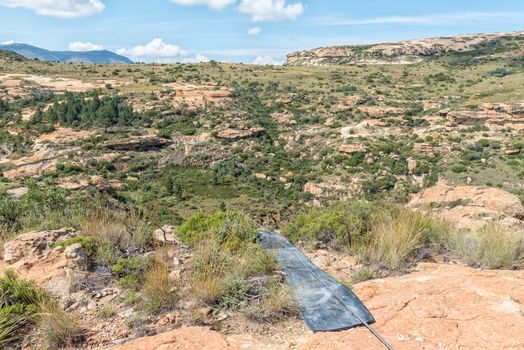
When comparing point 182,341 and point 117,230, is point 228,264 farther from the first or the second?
point 117,230

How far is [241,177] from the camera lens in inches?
1528

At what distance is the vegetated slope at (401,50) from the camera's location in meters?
110

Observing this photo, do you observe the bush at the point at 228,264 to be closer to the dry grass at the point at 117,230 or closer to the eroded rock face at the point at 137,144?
the dry grass at the point at 117,230

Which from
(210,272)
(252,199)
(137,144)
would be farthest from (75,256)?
(137,144)

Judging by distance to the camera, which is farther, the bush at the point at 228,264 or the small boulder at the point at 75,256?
the small boulder at the point at 75,256

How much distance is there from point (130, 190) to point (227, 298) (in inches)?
1246

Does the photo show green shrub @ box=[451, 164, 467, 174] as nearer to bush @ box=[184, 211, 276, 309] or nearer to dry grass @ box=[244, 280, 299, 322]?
bush @ box=[184, 211, 276, 309]

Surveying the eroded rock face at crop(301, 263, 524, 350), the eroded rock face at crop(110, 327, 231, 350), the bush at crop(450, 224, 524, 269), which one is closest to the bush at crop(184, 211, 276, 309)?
the eroded rock face at crop(110, 327, 231, 350)

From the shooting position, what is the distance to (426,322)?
3.90 metres

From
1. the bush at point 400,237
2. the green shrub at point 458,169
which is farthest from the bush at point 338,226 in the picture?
the green shrub at point 458,169

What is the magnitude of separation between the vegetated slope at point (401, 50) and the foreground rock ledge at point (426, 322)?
112 meters

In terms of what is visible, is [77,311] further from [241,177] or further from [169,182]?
[241,177]

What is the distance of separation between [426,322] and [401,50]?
121 meters

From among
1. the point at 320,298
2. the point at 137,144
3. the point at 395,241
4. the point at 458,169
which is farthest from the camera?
the point at 137,144
